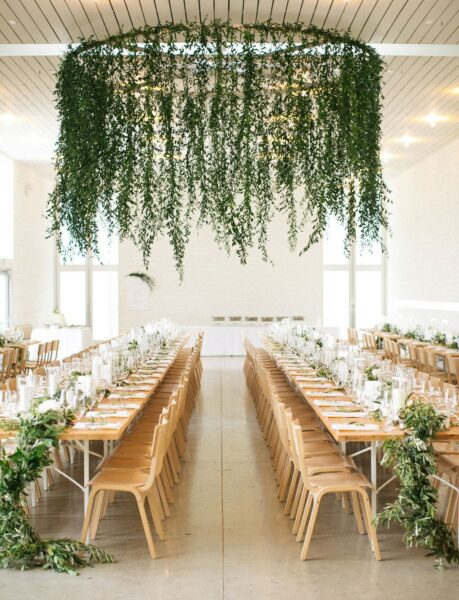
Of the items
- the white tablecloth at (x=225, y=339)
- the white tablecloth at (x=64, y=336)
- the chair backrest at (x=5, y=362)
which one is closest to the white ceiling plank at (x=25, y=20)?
the chair backrest at (x=5, y=362)

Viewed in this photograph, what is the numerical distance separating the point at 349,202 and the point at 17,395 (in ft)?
12.7

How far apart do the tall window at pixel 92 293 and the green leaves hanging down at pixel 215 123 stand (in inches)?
543

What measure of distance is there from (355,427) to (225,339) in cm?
1340

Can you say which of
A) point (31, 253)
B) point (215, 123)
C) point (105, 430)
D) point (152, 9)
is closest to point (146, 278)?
point (31, 253)

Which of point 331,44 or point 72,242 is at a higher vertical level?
point 331,44

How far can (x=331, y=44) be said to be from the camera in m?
7.34

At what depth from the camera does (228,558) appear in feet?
14.8

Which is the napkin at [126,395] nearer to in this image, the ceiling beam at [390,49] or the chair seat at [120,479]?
the chair seat at [120,479]

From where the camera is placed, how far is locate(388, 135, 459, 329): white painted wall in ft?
49.9

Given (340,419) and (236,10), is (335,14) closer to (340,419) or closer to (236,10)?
(236,10)

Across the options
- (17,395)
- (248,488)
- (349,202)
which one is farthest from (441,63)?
(17,395)

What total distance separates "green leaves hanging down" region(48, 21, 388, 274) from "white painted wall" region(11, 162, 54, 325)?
9.96 m

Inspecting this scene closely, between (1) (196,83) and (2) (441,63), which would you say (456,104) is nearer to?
(2) (441,63)

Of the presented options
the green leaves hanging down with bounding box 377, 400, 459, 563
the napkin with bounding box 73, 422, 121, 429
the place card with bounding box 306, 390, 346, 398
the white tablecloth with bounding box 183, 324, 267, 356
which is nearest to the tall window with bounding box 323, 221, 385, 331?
the white tablecloth with bounding box 183, 324, 267, 356
